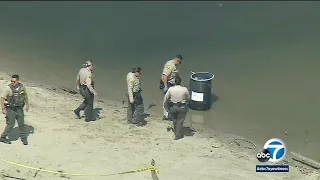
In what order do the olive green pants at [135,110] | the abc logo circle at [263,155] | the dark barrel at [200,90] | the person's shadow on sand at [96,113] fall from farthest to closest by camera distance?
the dark barrel at [200,90] < the person's shadow on sand at [96,113] < the olive green pants at [135,110] < the abc logo circle at [263,155]

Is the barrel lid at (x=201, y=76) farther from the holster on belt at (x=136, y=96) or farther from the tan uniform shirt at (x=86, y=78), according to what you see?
the tan uniform shirt at (x=86, y=78)

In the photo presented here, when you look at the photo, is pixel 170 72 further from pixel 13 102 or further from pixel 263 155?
pixel 13 102

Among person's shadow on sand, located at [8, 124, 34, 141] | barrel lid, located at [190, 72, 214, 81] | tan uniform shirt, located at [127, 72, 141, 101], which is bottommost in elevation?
person's shadow on sand, located at [8, 124, 34, 141]

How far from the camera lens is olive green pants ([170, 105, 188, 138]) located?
12.1 m

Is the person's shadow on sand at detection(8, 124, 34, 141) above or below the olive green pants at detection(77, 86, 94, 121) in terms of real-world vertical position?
below

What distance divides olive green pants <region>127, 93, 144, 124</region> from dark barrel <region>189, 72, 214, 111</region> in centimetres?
167

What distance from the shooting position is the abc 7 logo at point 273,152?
39.0 ft

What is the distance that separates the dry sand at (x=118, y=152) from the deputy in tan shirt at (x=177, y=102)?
0.47 m

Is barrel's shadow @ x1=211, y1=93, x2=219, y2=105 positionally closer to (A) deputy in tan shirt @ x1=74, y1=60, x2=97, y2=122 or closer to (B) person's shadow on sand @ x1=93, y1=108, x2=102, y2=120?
(B) person's shadow on sand @ x1=93, y1=108, x2=102, y2=120

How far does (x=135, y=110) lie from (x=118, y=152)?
158 centimetres

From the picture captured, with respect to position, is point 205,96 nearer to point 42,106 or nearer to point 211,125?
point 211,125

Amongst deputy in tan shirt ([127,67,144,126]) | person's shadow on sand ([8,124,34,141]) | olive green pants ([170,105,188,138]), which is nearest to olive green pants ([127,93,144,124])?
deputy in tan shirt ([127,67,144,126])

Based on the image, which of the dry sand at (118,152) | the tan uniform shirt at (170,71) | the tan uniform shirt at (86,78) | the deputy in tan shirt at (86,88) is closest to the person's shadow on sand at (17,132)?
the dry sand at (118,152)

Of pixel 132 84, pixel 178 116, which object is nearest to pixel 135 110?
pixel 132 84
